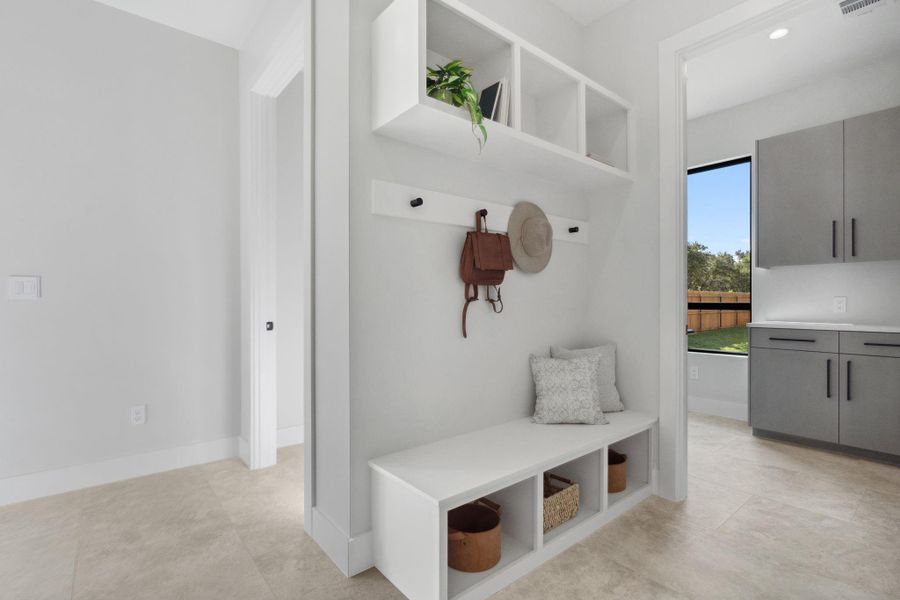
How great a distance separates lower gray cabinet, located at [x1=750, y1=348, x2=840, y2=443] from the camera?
118 inches

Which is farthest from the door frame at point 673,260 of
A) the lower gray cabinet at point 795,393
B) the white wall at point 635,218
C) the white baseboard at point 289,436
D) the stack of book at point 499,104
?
the white baseboard at point 289,436

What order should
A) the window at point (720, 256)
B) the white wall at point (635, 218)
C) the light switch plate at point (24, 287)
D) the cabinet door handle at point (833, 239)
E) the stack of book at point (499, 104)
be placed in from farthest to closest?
the window at point (720, 256)
the cabinet door handle at point (833, 239)
the white wall at point (635, 218)
the light switch plate at point (24, 287)
the stack of book at point (499, 104)

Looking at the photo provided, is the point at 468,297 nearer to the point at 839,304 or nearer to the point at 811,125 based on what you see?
the point at 839,304

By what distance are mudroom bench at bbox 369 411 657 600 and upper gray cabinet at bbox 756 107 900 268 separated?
2146 mm

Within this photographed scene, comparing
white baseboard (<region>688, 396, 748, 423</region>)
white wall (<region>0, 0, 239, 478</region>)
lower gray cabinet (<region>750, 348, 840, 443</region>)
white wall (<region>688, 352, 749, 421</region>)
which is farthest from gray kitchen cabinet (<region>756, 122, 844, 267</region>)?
white wall (<region>0, 0, 239, 478</region>)

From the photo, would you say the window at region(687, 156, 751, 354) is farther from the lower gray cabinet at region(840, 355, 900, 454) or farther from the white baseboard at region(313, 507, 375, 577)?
the white baseboard at region(313, 507, 375, 577)

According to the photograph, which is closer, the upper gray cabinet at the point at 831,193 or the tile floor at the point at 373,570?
the tile floor at the point at 373,570

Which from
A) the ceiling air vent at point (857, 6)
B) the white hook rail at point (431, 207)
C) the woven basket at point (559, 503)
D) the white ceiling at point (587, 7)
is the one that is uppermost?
the white ceiling at point (587, 7)

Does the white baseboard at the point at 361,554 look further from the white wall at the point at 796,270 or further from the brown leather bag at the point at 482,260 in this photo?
the white wall at the point at 796,270

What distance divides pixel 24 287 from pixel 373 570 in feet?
7.30

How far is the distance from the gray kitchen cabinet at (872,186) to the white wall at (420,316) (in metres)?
2.27

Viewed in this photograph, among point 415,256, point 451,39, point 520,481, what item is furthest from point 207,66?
point 520,481

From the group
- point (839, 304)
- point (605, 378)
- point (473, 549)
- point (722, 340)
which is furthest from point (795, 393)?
point (473, 549)

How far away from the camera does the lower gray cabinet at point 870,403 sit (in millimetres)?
2746
